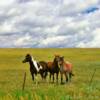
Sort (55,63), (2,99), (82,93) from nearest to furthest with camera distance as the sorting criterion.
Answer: (2,99), (82,93), (55,63)

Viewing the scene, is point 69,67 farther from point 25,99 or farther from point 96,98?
point 25,99

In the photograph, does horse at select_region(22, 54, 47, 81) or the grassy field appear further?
horse at select_region(22, 54, 47, 81)

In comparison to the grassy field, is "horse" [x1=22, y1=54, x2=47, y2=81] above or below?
above

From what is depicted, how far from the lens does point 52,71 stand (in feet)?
107

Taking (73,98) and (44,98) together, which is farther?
(73,98)

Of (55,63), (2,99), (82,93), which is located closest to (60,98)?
(2,99)

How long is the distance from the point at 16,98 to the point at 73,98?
14.2ft

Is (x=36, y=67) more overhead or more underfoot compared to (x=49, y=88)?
more overhead

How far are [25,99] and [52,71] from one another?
1799cm

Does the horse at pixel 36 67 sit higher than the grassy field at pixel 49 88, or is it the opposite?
the horse at pixel 36 67

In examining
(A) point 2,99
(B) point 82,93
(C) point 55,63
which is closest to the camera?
(A) point 2,99

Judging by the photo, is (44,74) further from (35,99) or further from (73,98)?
(35,99)

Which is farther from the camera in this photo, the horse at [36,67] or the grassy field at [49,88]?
the horse at [36,67]

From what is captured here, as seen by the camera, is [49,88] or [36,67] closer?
[49,88]
